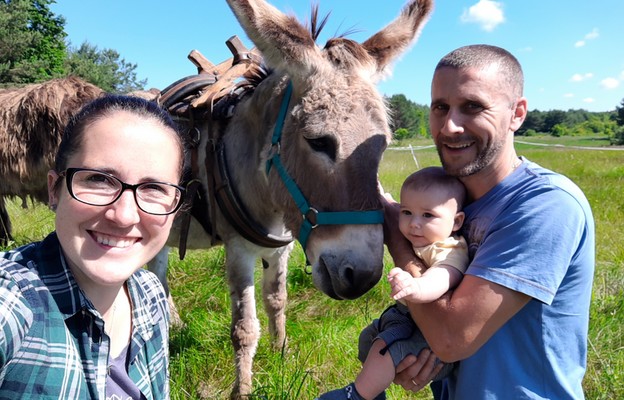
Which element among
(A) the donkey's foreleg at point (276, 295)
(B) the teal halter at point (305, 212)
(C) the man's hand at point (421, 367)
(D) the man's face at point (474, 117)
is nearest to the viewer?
(D) the man's face at point (474, 117)

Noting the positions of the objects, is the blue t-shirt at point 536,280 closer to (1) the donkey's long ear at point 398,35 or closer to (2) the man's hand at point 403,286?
(2) the man's hand at point 403,286

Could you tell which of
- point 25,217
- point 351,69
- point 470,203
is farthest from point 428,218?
point 25,217

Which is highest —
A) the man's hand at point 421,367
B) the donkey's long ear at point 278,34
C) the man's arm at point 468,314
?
the donkey's long ear at point 278,34

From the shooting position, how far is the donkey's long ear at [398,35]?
2383 millimetres

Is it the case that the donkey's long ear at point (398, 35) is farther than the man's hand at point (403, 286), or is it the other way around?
the donkey's long ear at point (398, 35)

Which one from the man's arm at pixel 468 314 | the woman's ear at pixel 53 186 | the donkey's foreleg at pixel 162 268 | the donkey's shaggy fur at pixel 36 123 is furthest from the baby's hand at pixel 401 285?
the donkey's shaggy fur at pixel 36 123

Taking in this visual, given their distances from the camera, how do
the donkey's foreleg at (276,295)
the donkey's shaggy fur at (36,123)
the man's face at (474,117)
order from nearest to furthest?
1. the man's face at (474,117)
2. the donkey's foreleg at (276,295)
3. the donkey's shaggy fur at (36,123)

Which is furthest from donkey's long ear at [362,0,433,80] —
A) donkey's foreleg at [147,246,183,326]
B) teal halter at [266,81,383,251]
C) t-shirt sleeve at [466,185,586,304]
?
donkey's foreleg at [147,246,183,326]

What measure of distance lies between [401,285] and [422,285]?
7 centimetres

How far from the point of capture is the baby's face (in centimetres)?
145

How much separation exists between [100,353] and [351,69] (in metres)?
1.68

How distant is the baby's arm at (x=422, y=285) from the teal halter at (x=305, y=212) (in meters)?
0.44

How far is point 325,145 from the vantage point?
1.89m

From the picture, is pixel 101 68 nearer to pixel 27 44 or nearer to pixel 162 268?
pixel 27 44
